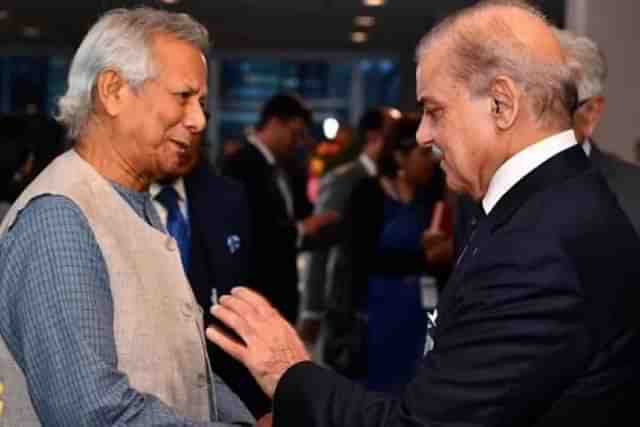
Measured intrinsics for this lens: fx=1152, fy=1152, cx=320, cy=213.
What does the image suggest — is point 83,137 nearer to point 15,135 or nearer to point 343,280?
point 15,135

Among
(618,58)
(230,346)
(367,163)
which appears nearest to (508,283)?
(230,346)

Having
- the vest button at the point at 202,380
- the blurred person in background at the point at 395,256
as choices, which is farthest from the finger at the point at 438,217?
the vest button at the point at 202,380

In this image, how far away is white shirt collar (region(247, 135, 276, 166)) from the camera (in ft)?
17.4

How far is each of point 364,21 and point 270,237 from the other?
8162 mm

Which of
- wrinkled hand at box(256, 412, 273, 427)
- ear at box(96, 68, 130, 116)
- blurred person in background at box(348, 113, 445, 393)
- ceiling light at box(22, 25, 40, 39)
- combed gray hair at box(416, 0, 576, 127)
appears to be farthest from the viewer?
ceiling light at box(22, 25, 40, 39)

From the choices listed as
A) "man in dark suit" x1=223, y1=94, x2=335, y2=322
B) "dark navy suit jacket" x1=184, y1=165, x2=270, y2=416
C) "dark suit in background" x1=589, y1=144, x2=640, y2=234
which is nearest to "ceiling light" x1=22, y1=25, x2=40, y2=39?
"man in dark suit" x1=223, y1=94, x2=335, y2=322

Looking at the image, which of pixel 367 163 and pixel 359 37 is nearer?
pixel 367 163

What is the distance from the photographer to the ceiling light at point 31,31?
45.6ft

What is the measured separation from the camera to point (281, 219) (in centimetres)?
501

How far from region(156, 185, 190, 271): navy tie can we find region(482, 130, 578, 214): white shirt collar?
1.33m

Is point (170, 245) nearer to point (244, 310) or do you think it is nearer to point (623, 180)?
point (244, 310)

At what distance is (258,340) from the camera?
71.4 inches

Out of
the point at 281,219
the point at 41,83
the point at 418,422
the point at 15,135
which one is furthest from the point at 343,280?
the point at 41,83

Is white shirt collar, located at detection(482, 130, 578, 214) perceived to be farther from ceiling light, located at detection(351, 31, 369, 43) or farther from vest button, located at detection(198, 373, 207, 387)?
ceiling light, located at detection(351, 31, 369, 43)
